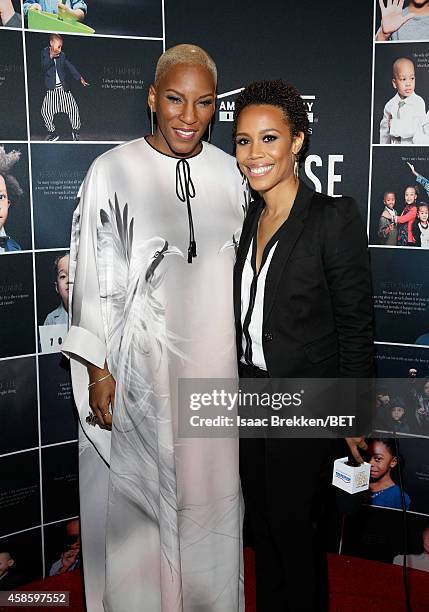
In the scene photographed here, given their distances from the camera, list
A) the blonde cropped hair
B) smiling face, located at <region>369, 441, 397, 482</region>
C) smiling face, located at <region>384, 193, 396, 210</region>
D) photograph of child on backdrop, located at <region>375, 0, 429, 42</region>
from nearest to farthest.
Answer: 1. the blonde cropped hair
2. photograph of child on backdrop, located at <region>375, 0, 429, 42</region>
3. smiling face, located at <region>384, 193, 396, 210</region>
4. smiling face, located at <region>369, 441, 397, 482</region>

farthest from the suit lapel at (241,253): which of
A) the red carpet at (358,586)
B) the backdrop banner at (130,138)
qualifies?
the red carpet at (358,586)

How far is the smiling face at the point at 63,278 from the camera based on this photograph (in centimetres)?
282

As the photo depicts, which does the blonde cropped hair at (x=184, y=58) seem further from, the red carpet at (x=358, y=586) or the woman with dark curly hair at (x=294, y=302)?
the red carpet at (x=358, y=586)

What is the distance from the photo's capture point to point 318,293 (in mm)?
2113

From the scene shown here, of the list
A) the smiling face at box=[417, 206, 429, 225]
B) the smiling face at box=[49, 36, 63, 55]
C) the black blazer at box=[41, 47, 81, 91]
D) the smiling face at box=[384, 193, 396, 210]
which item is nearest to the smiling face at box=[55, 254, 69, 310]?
the black blazer at box=[41, 47, 81, 91]

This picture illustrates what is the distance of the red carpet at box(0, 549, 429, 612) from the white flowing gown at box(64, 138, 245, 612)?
0.50m

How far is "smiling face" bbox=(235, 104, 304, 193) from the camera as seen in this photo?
2123mm

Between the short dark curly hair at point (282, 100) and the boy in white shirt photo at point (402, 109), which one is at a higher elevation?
the boy in white shirt photo at point (402, 109)

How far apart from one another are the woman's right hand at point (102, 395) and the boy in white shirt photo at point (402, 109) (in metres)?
1.52

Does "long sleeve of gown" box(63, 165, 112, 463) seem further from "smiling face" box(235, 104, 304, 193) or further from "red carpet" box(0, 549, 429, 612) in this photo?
"red carpet" box(0, 549, 429, 612)

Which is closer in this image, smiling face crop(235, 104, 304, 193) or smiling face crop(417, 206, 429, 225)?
smiling face crop(235, 104, 304, 193)

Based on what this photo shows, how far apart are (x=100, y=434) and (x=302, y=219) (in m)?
1.09

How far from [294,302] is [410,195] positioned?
1067 mm

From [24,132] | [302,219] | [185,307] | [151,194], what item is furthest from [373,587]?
[24,132]
